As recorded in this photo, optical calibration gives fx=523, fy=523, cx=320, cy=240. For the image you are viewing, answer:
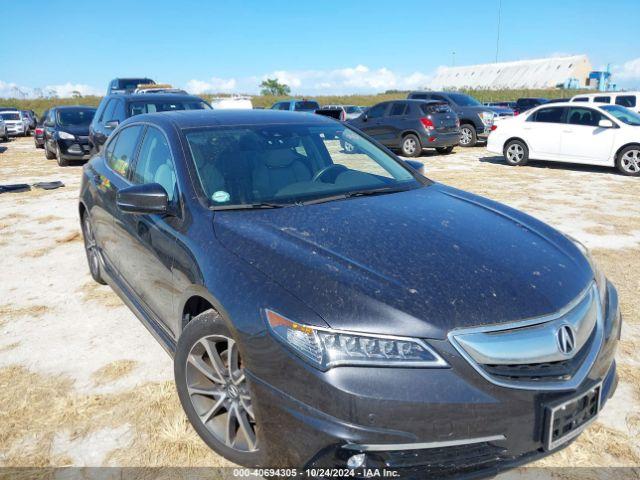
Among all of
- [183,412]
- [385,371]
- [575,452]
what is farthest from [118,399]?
[575,452]

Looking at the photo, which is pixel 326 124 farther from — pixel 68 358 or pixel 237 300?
pixel 68 358

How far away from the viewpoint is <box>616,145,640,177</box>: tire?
11.2m

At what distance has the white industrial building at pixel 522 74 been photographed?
250 ft

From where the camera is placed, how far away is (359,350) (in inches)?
73.4

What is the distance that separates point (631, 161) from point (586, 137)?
1.08m

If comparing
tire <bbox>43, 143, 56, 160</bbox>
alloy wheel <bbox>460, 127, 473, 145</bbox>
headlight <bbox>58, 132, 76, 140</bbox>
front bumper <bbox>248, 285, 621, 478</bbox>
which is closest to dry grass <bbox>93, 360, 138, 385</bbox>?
front bumper <bbox>248, 285, 621, 478</bbox>

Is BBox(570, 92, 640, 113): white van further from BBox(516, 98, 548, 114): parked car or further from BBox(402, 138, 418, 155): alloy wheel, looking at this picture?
BBox(402, 138, 418, 155): alloy wheel

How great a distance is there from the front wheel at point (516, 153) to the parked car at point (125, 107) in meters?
7.71

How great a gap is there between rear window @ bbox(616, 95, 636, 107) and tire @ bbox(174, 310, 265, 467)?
2033 centimetres

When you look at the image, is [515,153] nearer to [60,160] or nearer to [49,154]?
[60,160]

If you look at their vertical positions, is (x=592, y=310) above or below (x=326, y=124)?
below

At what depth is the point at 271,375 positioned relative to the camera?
2000mm

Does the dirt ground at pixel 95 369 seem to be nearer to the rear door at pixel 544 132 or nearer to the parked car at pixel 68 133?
the rear door at pixel 544 132

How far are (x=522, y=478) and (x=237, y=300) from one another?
1522 millimetres
